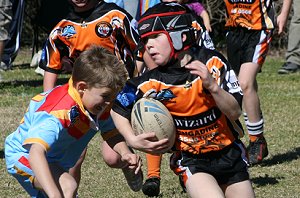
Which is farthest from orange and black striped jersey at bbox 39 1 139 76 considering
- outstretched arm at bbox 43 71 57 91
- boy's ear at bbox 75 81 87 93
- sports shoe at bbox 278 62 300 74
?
sports shoe at bbox 278 62 300 74

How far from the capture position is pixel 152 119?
532 cm

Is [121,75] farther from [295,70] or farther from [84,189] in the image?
[295,70]

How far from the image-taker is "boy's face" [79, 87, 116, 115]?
5.22m

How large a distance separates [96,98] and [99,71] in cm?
16

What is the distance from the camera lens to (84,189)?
7.32 m

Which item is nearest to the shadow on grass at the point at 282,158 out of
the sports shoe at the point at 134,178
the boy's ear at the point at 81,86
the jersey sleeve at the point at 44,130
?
the sports shoe at the point at 134,178

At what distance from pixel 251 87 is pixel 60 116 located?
3.33m

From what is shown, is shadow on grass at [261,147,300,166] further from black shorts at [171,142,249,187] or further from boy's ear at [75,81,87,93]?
boy's ear at [75,81,87,93]

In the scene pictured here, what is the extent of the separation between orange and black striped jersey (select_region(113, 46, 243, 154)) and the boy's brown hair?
239 mm

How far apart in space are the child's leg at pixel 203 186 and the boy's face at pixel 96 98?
762 mm

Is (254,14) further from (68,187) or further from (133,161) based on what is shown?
(68,187)

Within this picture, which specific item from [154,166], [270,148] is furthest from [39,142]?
[270,148]

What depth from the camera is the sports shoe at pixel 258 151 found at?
8.14 m

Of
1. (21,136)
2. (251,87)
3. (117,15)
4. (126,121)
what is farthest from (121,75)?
(251,87)
